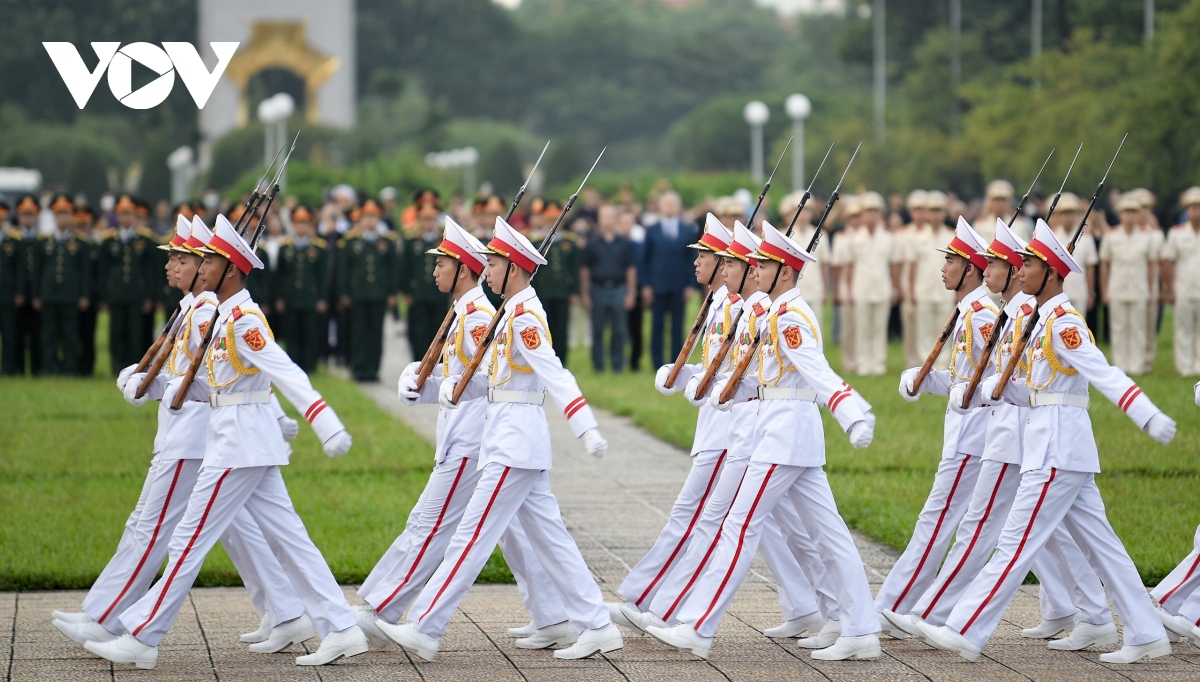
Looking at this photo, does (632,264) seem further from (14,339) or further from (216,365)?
(216,365)

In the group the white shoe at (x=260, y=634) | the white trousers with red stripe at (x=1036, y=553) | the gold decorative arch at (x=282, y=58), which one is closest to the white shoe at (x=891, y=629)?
the white trousers with red stripe at (x=1036, y=553)

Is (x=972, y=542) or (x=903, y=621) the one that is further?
(x=903, y=621)

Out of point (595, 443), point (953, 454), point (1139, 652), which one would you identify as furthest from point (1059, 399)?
point (595, 443)

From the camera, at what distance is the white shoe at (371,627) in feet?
25.7

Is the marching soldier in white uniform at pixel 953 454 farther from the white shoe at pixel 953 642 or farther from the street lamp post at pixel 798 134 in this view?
the street lamp post at pixel 798 134

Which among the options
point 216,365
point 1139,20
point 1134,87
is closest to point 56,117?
point 1139,20

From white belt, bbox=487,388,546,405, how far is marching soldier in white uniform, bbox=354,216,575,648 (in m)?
0.18

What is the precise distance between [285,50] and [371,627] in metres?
64.0

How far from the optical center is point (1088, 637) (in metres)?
7.88

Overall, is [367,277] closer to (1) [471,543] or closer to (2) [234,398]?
(2) [234,398]

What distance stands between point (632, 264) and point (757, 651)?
12.4m

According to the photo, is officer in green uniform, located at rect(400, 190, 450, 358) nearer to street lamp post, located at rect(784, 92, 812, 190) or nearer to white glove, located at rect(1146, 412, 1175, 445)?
white glove, located at rect(1146, 412, 1175, 445)

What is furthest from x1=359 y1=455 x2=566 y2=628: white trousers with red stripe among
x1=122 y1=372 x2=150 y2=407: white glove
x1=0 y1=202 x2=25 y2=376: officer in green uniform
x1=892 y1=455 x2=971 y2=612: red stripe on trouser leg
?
x1=0 y1=202 x2=25 y2=376: officer in green uniform

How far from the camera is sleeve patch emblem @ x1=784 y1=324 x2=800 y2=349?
25.6 ft
